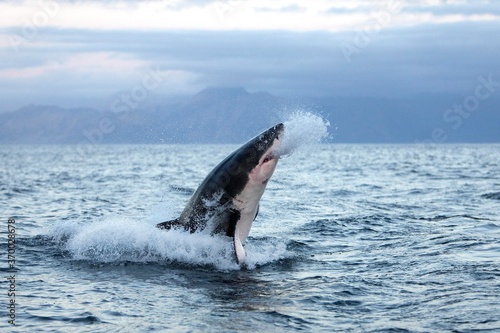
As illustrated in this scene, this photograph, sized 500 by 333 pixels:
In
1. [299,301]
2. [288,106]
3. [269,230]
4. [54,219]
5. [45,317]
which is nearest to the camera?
[45,317]

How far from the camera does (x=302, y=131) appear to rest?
14.5 m

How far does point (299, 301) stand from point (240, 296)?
45.4 inches

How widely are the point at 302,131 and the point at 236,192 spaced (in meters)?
1.92

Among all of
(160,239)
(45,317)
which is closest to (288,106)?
(160,239)

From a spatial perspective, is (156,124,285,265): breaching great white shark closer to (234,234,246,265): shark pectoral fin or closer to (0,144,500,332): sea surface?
(234,234,246,265): shark pectoral fin

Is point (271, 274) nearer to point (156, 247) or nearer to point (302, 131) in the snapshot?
point (156, 247)

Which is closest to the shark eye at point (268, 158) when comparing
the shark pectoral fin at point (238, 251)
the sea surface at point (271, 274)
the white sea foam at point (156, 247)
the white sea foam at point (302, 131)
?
the white sea foam at point (302, 131)

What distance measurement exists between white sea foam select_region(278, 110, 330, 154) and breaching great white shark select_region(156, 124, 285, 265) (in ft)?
0.59

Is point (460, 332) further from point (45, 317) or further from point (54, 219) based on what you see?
point (54, 219)

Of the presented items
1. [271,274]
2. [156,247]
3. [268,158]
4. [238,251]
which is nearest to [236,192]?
[268,158]

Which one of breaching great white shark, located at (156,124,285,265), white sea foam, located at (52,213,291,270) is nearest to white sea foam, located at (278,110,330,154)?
breaching great white shark, located at (156,124,285,265)

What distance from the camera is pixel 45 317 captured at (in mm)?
10828

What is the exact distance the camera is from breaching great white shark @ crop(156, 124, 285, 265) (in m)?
14.2

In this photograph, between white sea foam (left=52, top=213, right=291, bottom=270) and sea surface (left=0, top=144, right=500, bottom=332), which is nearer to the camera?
sea surface (left=0, top=144, right=500, bottom=332)
